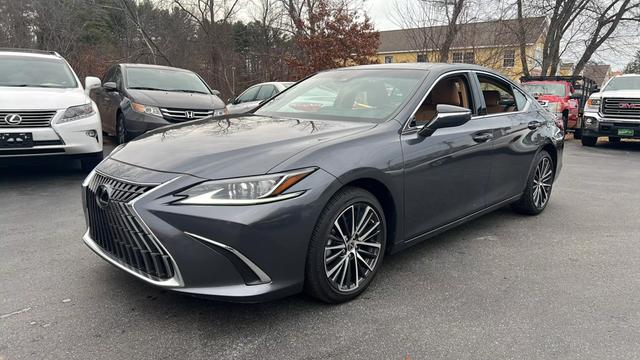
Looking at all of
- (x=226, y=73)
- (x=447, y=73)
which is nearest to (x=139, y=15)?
(x=226, y=73)

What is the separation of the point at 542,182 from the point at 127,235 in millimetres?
4355

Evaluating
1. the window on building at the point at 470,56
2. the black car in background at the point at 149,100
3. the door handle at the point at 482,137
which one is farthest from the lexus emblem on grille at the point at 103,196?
the window on building at the point at 470,56

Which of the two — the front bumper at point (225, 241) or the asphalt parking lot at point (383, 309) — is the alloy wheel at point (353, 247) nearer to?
the asphalt parking lot at point (383, 309)

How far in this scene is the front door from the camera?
131 inches

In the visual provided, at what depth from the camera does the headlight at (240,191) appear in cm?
244

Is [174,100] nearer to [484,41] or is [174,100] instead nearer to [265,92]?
[265,92]

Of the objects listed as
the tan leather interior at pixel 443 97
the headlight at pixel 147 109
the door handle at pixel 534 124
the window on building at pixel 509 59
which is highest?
the window on building at pixel 509 59

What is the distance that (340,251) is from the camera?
2.90 meters

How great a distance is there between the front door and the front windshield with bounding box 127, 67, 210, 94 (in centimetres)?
605

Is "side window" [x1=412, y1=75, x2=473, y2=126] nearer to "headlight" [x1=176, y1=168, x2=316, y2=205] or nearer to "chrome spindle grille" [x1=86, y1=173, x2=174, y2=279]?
"headlight" [x1=176, y1=168, x2=316, y2=205]

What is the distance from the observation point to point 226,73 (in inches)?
942

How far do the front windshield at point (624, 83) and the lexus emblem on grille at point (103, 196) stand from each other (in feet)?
43.2

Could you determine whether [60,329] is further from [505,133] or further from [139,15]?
[139,15]

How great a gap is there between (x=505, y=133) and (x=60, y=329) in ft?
12.5
